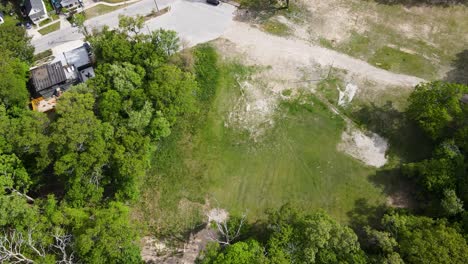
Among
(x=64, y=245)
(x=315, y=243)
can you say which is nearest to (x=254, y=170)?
(x=315, y=243)

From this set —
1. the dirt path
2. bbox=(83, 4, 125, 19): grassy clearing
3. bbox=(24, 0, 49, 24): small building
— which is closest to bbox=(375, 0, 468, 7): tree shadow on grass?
the dirt path

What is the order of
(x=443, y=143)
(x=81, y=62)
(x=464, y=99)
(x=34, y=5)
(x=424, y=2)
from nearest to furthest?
(x=443, y=143), (x=464, y=99), (x=81, y=62), (x=424, y=2), (x=34, y=5)

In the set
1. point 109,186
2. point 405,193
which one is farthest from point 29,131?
point 405,193

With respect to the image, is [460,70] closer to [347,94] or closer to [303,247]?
[347,94]

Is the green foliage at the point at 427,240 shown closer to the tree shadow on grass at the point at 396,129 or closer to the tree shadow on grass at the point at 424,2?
the tree shadow on grass at the point at 396,129

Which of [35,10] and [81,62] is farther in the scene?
→ [35,10]

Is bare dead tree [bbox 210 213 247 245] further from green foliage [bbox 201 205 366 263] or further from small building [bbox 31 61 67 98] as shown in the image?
→ small building [bbox 31 61 67 98]
